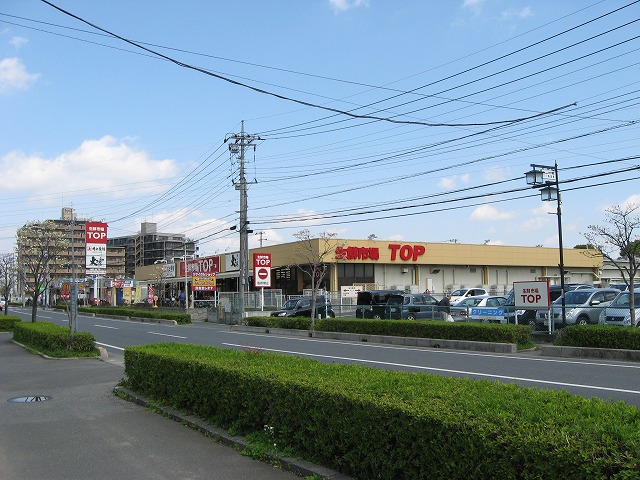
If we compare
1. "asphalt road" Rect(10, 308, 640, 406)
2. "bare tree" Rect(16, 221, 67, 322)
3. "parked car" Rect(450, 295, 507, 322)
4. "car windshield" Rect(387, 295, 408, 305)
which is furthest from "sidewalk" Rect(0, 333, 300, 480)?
"bare tree" Rect(16, 221, 67, 322)

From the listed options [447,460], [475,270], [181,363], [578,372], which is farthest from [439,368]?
[475,270]

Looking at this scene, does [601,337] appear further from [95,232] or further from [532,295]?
[95,232]

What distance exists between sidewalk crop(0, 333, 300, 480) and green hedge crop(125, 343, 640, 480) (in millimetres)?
533

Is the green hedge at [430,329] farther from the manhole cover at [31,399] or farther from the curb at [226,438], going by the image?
the manhole cover at [31,399]

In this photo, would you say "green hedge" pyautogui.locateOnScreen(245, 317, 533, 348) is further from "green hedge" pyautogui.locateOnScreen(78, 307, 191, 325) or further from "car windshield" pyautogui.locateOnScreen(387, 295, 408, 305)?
"green hedge" pyautogui.locateOnScreen(78, 307, 191, 325)

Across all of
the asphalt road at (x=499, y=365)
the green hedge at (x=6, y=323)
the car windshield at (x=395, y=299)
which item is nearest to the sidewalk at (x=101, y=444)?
the asphalt road at (x=499, y=365)

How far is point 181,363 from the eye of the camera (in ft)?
30.2

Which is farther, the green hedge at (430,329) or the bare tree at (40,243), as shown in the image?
the bare tree at (40,243)

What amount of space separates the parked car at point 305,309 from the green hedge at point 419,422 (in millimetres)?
23852

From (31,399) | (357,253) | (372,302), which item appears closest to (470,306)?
(372,302)

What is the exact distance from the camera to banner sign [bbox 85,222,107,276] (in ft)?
57.2

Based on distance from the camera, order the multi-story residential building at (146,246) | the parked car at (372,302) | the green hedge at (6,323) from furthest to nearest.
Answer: the multi-story residential building at (146,246), the green hedge at (6,323), the parked car at (372,302)

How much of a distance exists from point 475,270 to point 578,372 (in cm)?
4804

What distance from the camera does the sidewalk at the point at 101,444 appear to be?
627 centimetres
